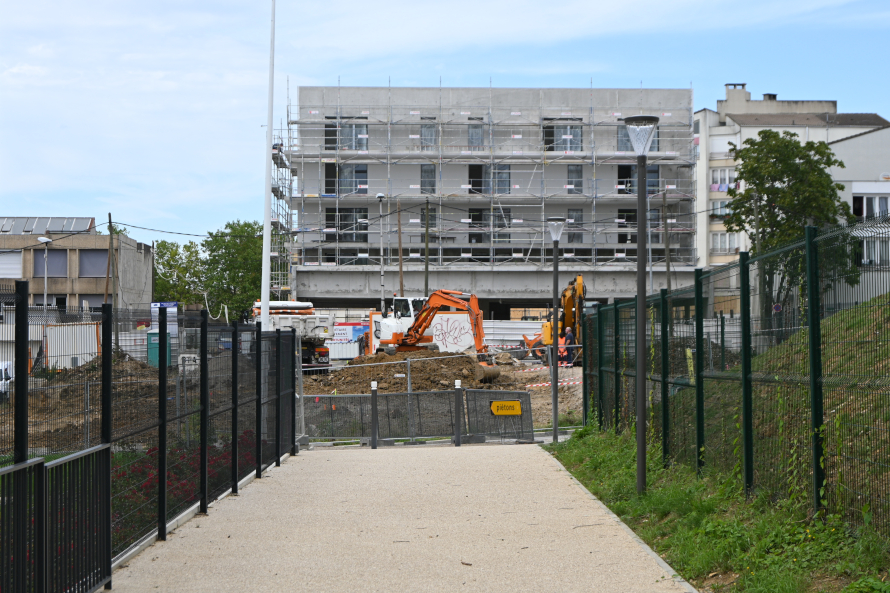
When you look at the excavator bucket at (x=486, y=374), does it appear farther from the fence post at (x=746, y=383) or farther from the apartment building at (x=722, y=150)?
the apartment building at (x=722, y=150)

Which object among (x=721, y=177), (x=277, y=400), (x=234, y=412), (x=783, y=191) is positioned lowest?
(x=277, y=400)

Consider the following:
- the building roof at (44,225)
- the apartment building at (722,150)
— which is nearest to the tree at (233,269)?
the building roof at (44,225)

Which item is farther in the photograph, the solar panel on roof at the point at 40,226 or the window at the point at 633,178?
the solar panel on roof at the point at 40,226

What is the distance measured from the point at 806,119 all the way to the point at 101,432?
278 ft

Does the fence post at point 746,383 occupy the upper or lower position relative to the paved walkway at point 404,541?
upper

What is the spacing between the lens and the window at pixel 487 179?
66.3 metres

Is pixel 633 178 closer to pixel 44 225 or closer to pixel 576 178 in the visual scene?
pixel 576 178

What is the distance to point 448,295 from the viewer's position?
3481 cm

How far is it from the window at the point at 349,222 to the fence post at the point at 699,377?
182ft

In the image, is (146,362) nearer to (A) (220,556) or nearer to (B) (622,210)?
(A) (220,556)

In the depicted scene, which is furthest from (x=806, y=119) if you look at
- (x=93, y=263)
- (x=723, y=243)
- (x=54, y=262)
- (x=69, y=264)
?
(x=54, y=262)

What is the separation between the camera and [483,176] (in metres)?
67.1

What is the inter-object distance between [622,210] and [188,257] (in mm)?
47843

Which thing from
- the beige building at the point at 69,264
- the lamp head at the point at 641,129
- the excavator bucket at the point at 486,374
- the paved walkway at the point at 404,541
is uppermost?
the beige building at the point at 69,264
